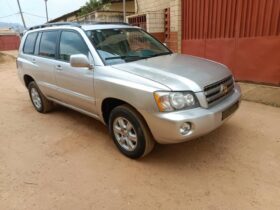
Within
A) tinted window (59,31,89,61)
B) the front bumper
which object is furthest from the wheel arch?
the front bumper

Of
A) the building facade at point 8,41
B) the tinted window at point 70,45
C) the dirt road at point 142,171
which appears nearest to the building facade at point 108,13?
the tinted window at point 70,45

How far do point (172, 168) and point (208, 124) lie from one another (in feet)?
2.46

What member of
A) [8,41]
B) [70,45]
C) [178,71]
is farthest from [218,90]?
[8,41]

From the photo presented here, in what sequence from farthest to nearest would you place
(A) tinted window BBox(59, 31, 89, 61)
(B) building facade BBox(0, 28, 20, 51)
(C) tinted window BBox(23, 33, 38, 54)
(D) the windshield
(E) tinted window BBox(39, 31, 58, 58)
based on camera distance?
1. (B) building facade BBox(0, 28, 20, 51)
2. (C) tinted window BBox(23, 33, 38, 54)
3. (E) tinted window BBox(39, 31, 58, 58)
4. (A) tinted window BBox(59, 31, 89, 61)
5. (D) the windshield

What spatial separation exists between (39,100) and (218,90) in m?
3.90

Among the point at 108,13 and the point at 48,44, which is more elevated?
the point at 108,13

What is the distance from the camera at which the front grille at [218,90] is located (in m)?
2.90

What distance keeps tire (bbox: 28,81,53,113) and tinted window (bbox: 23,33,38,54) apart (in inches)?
27.4

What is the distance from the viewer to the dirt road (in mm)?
2535

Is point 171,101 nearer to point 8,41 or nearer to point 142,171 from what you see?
point 142,171

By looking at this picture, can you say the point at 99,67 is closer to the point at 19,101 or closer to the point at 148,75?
the point at 148,75

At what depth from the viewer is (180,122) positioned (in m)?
2.62

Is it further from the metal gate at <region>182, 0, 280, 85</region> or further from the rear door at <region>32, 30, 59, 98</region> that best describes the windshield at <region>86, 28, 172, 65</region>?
the metal gate at <region>182, 0, 280, 85</region>

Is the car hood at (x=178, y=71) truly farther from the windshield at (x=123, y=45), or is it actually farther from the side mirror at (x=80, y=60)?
the side mirror at (x=80, y=60)
